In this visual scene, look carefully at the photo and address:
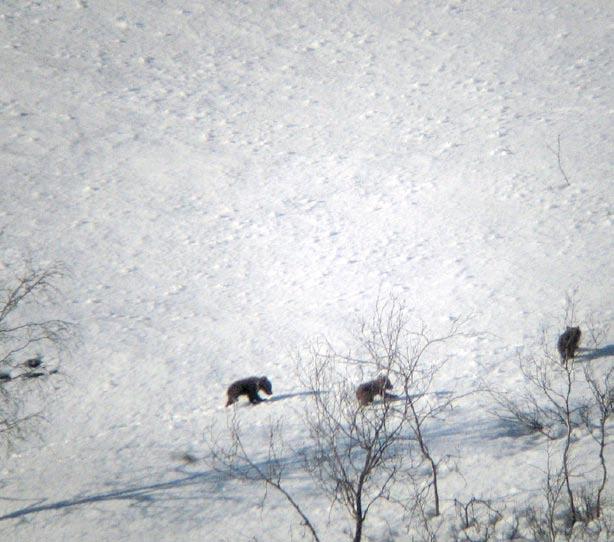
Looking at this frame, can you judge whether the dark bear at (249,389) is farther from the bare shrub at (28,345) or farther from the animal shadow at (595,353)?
the animal shadow at (595,353)

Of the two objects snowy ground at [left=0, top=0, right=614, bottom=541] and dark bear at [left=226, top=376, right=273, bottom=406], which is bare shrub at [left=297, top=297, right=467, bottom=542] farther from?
dark bear at [left=226, top=376, right=273, bottom=406]

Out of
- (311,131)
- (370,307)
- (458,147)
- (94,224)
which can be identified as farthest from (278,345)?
(311,131)

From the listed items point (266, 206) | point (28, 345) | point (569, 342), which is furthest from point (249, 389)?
point (266, 206)

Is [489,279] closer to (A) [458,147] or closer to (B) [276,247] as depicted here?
(B) [276,247]

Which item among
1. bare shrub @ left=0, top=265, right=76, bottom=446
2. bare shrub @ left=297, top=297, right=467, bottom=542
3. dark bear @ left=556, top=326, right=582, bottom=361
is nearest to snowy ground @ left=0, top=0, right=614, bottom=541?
bare shrub @ left=297, top=297, right=467, bottom=542

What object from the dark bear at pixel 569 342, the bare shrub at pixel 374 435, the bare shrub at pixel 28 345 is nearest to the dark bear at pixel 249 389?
the bare shrub at pixel 374 435
